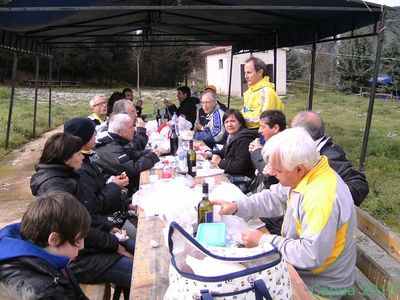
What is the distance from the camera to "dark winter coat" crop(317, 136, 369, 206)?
2.86 m

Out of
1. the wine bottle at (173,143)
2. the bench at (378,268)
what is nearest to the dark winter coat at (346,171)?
the bench at (378,268)

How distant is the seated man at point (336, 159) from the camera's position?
9.42 feet

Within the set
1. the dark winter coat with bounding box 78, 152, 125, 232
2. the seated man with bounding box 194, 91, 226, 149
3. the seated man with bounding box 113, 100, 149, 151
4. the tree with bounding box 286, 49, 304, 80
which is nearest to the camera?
the dark winter coat with bounding box 78, 152, 125, 232

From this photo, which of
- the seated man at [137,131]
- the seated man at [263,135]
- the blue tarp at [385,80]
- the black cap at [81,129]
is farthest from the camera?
the blue tarp at [385,80]

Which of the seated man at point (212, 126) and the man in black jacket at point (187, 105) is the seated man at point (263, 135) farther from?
the man in black jacket at point (187, 105)

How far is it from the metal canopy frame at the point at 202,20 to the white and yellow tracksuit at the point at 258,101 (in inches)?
43.0

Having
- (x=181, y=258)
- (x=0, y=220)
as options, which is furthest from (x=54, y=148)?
(x=0, y=220)

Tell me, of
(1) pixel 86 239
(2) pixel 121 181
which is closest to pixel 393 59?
A: (2) pixel 121 181

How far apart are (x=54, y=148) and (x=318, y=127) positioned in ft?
6.00

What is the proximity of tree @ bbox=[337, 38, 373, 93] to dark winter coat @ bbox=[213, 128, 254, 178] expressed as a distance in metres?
31.7

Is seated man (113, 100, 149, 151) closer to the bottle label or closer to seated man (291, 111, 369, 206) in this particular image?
seated man (291, 111, 369, 206)

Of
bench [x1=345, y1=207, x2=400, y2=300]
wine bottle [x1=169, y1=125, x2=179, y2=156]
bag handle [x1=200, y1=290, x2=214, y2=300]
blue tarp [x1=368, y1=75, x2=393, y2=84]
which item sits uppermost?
blue tarp [x1=368, y1=75, x2=393, y2=84]

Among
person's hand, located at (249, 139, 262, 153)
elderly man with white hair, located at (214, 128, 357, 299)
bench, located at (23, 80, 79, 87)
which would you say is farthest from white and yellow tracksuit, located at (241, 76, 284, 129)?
bench, located at (23, 80, 79, 87)

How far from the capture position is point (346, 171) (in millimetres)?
2930
